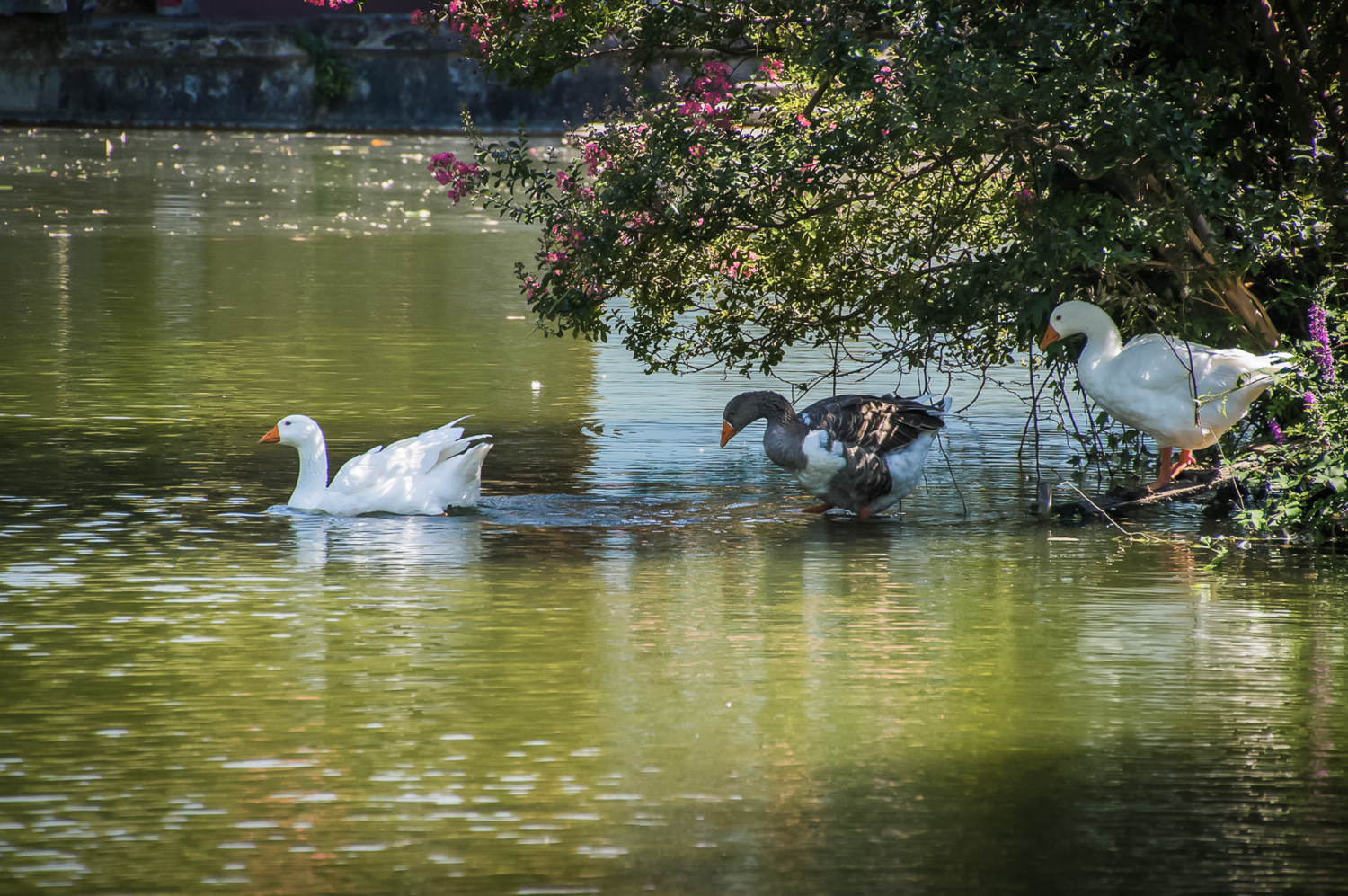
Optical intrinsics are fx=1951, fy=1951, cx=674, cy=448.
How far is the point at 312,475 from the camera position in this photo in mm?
9266

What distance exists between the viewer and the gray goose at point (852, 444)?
909 centimetres

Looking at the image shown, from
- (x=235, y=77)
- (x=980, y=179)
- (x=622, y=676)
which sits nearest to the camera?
(x=622, y=676)

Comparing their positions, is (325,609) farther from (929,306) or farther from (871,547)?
(929,306)

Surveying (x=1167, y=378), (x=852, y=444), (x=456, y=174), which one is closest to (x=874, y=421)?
(x=852, y=444)

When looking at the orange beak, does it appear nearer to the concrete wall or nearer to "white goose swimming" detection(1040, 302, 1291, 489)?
"white goose swimming" detection(1040, 302, 1291, 489)

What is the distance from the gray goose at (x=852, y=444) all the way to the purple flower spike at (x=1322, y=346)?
1.76 meters

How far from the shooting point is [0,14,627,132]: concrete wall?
49.9 m

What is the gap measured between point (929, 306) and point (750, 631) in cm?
279

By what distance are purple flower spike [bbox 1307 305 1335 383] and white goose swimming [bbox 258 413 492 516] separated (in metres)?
3.75

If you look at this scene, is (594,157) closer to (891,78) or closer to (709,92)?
(709,92)

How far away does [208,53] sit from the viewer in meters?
49.9

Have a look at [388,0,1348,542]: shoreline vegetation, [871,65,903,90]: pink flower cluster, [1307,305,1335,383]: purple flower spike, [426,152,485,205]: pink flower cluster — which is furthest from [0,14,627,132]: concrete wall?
[1307,305,1335,383]: purple flower spike

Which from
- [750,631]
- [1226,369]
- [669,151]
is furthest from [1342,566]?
[669,151]

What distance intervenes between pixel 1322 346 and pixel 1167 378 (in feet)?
2.45
